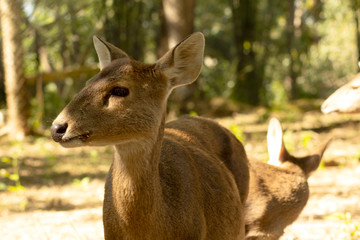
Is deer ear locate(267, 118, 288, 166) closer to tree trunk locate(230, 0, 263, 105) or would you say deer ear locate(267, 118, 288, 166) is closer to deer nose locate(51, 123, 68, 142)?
deer nose locate(51, 123, 68, 142)

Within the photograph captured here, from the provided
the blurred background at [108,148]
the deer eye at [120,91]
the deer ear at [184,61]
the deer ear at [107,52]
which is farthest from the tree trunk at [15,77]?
the deer eye at [120,91]

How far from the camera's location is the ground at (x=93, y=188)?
5000mm

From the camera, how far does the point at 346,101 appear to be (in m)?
3.74

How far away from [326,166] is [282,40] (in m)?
14.8

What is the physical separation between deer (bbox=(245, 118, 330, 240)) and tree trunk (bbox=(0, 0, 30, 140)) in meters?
6.32

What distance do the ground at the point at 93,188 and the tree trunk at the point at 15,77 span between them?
13.7 inches

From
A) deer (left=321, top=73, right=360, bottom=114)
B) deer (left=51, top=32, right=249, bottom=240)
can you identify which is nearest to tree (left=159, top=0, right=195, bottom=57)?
deer (left=321, top=73, right=360, bottom=114)

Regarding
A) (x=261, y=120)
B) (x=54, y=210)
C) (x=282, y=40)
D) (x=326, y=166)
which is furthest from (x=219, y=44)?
(x=54, y=210)

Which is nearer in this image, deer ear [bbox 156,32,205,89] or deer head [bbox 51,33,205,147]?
deer head [bbox 51,33,205,147]

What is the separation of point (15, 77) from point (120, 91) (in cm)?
779

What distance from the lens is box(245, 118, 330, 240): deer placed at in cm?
430

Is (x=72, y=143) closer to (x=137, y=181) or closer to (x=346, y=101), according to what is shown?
(x=137, y=181)

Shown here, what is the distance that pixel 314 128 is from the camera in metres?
10.5

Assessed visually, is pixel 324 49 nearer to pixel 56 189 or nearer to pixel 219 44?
pixel 219 44
